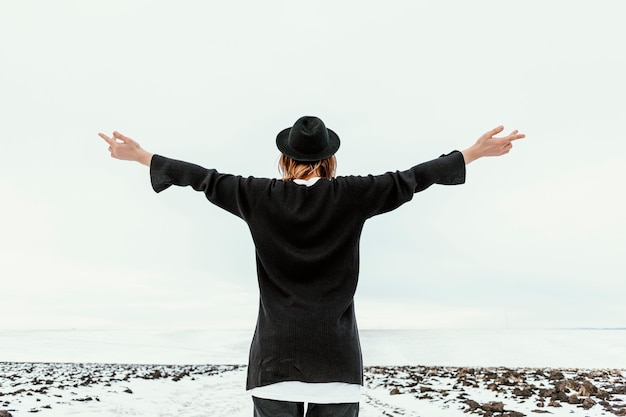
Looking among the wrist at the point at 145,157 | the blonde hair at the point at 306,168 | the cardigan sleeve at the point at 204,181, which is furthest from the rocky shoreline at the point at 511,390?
the wrist at the point at 145,157

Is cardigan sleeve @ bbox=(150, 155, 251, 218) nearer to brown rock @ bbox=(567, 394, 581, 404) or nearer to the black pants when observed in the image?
the black pants

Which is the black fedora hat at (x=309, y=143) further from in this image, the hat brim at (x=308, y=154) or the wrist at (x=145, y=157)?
the wrist at (x=145, y=157)

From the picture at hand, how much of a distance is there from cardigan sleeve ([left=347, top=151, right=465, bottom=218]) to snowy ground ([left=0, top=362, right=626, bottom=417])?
3667 millimetres

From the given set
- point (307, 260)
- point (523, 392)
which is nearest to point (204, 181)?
point (307, 260)

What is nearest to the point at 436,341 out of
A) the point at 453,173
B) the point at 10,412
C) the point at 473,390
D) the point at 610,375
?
the point at 610,375

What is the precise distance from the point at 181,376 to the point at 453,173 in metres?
7.68

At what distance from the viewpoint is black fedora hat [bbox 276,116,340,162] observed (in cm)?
258

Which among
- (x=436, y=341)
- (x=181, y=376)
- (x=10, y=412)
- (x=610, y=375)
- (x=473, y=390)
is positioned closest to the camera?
(x=10, y=412)

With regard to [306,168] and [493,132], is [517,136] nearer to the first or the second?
[493,132]

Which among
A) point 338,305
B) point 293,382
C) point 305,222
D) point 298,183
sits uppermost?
point 298,183

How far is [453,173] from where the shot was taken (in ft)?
8.56

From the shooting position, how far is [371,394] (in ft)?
23.6

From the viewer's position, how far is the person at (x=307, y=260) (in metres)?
2.36

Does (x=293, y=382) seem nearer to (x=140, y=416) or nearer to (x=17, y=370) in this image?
(x=140, y=416)
